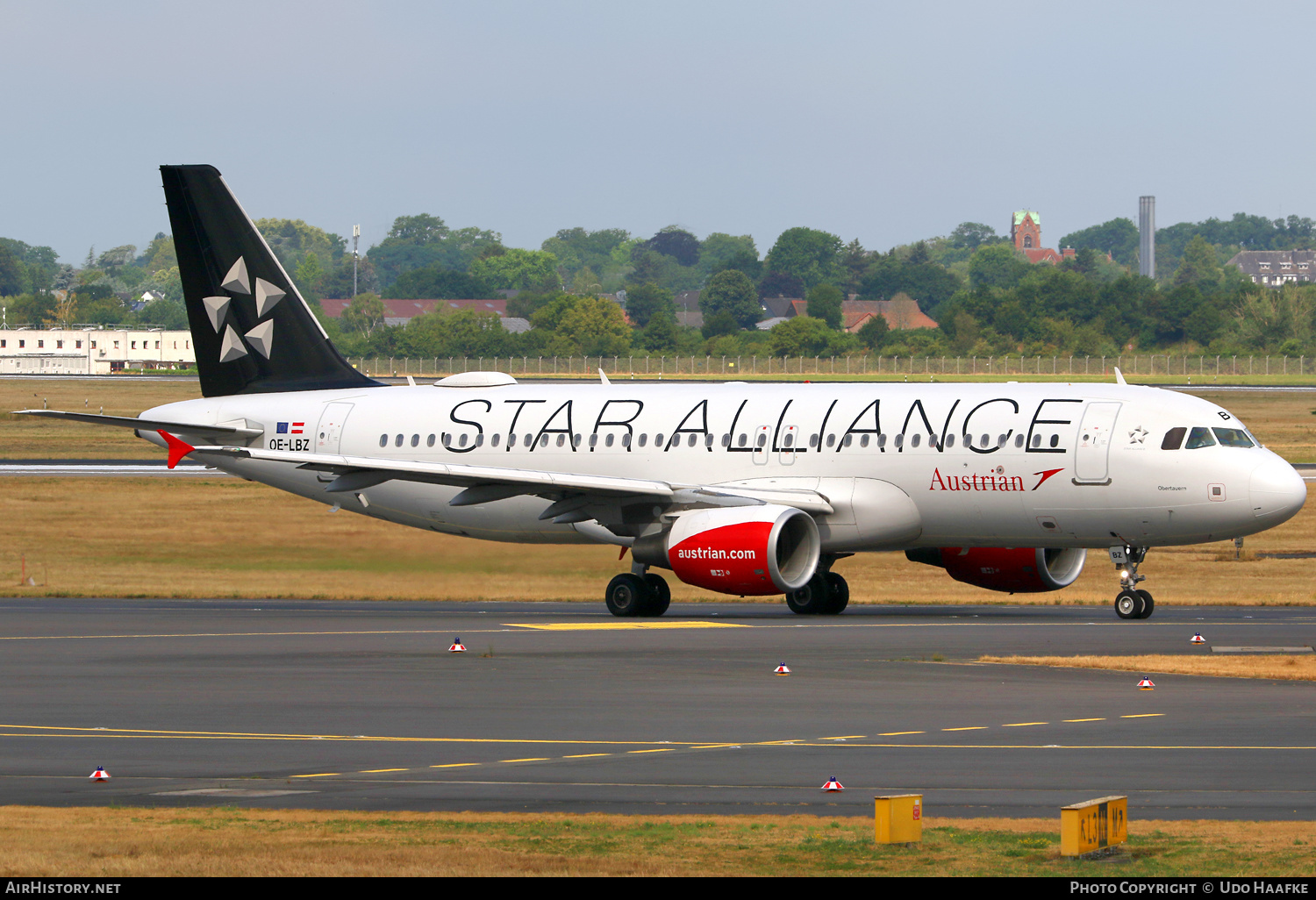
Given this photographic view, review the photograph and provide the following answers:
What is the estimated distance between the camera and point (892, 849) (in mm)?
15242

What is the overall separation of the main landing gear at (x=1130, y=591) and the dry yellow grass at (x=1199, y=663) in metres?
6.77

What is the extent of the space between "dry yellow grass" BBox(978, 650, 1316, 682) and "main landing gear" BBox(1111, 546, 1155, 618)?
22.2ft

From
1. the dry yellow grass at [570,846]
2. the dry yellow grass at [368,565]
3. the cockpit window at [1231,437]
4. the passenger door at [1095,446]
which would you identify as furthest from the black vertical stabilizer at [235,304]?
the dry yellow grass at [570,846]

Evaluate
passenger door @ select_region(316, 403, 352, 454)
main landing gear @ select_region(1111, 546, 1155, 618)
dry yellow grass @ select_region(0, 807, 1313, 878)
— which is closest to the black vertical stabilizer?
passenger door @ select_region(316, 403, 352, 454)

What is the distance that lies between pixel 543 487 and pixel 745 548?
4.84m

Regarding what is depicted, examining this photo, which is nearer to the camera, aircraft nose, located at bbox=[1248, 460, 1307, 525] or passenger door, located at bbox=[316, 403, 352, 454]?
aircraft nose, located at bbox=[1248, 460, 1307, 525]

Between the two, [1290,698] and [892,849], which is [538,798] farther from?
[1290,698]

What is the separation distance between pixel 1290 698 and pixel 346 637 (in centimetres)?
1697

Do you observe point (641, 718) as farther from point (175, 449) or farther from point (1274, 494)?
point (175, 449)

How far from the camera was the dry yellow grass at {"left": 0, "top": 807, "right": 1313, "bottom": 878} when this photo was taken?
1444cm

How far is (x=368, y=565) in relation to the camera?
4531 cm

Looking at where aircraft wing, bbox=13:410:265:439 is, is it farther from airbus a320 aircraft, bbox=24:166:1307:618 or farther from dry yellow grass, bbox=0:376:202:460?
dry yellow grass, bbox=0:376:202:460

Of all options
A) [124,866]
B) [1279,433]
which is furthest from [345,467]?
[1279,433]

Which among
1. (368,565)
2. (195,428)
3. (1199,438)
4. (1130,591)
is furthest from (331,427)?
(1199,438)
